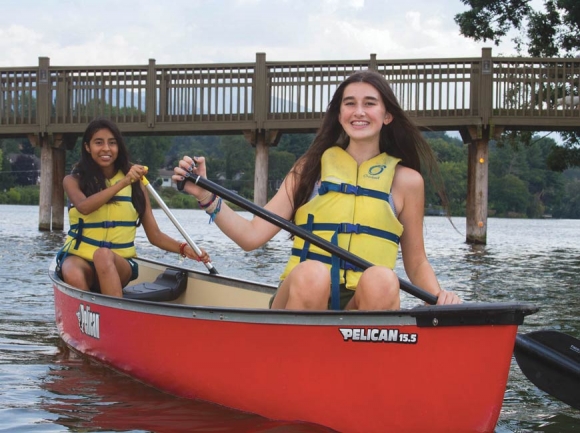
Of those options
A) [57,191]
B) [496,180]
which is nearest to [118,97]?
[57,191]

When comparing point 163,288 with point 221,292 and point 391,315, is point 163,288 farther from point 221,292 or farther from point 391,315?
point 391,315

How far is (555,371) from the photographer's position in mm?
4738

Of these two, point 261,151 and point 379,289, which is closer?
point 379,289

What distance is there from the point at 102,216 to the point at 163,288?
806 millimetres

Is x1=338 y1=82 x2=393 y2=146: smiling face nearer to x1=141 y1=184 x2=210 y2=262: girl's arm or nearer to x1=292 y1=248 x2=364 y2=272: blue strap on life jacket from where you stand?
x1=292 y1=248 x2=364 y2=272: blue strap on life jacket

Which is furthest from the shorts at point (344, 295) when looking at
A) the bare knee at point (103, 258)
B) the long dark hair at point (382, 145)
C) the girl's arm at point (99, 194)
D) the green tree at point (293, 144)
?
the green tree at point (293, 144)

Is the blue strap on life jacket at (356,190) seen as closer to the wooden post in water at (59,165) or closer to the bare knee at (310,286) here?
the bare knee at (310,286)

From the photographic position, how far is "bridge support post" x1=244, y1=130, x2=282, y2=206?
16.6 m

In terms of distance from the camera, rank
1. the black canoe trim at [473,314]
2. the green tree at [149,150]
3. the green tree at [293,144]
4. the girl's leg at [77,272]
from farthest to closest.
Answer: the green tree at [293,144] → the green tree at [149,150] → the girl's leg at [77,272] → the black canoe trim at [473,314]

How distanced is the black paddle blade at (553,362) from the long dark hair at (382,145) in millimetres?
846

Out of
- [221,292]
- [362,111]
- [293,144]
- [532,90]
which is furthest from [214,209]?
[293,144]

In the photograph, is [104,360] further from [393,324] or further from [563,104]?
[563,104]

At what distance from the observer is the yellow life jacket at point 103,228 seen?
6.39 metres

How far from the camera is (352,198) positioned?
4.41 meters
